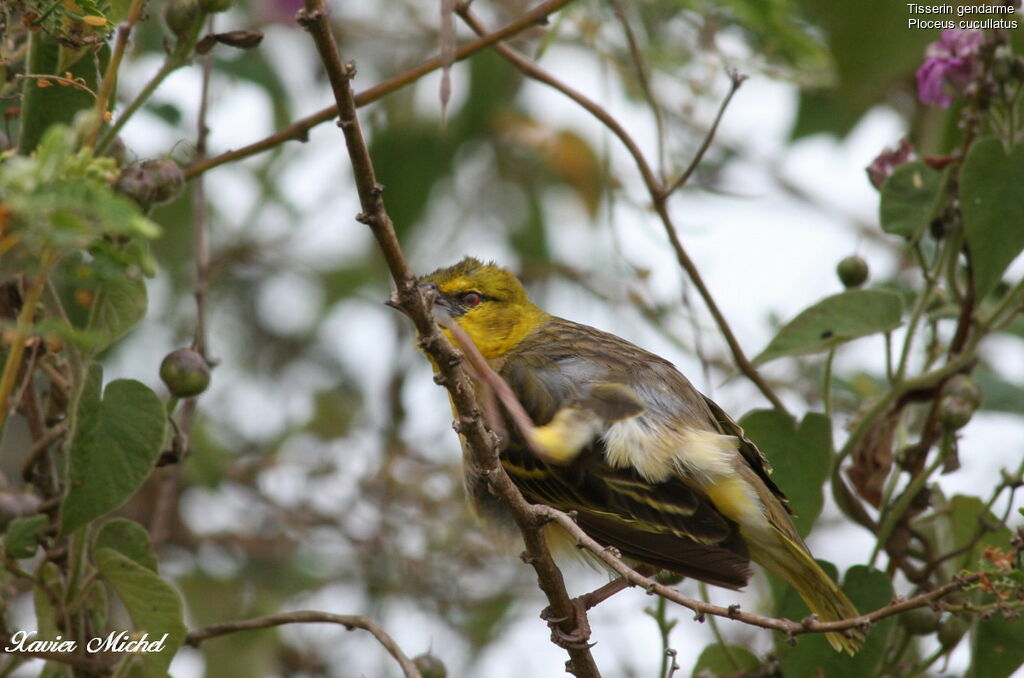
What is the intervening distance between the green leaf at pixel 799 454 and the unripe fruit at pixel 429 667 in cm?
90

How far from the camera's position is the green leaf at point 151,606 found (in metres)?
2.11

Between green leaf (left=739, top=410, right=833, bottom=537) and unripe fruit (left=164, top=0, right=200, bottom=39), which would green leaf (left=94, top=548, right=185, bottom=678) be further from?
green leaf (left=739, top=410, right=833, bottom=537)

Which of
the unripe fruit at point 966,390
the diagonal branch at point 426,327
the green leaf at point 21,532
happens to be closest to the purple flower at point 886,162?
the unripe fruit at point 966,390

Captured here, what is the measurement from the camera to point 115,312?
6.53 ft

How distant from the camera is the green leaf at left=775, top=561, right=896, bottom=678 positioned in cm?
274

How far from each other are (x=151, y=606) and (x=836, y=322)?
5.27ft

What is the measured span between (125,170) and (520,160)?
11.2 feet

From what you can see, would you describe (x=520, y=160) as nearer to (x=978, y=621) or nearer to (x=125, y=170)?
(x=978, y=621)

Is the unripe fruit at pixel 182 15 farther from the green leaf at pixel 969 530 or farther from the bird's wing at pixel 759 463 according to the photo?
the green leaf at pixel 969 530

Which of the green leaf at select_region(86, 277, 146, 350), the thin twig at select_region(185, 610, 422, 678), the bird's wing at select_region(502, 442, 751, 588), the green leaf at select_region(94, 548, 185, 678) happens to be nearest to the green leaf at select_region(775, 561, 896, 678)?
the bird's wing at select_region(502, 442, 751, 588)

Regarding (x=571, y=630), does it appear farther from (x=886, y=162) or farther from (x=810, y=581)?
(x=886, y=162)

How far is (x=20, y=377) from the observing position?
227 centimetres

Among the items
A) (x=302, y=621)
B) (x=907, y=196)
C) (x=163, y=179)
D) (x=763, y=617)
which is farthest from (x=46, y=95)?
→ (x=907, y=196)

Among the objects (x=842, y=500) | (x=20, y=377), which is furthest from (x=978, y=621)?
(x=20, y=377)
